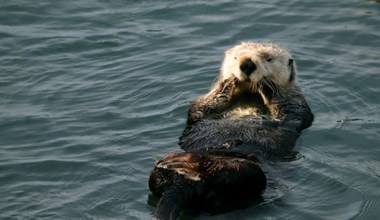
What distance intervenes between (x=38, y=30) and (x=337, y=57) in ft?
11.6

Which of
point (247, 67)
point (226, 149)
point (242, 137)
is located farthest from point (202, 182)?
point (247, 67)

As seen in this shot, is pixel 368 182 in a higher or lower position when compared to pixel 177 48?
lower

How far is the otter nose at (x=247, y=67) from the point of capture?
21.3 feet

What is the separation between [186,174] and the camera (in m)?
5.10

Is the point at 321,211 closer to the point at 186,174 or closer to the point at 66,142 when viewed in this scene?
the point at 186,174

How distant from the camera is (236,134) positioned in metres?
6.09

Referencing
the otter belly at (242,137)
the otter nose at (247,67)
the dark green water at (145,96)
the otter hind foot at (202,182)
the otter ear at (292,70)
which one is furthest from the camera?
the otter ear at (292,70)

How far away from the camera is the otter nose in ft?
21.3

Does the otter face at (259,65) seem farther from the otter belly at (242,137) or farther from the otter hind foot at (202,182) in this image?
the otter hind foot at (202,182)

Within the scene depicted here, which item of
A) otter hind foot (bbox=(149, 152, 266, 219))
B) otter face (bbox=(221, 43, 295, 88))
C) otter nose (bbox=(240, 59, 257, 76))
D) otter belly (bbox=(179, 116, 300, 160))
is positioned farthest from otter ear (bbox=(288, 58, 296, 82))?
→ otter hind foot (bbox=(149, 152, 266, 219))

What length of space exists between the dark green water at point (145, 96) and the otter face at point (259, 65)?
1.82ft

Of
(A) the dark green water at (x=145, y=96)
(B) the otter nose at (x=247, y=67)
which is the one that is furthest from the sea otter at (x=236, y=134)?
(A) the dark green water at (x=145, y=96)

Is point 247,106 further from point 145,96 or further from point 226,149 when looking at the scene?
point 145,96

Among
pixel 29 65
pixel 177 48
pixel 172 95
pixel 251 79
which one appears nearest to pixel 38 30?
pixel 29 65
